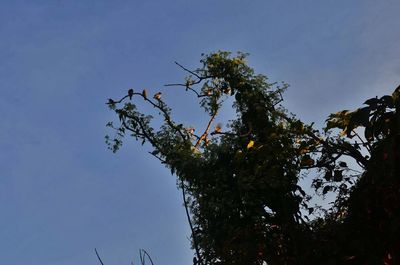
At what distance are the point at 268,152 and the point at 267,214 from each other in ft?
4.02

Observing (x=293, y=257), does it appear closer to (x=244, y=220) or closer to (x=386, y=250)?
(x=386, y=250)

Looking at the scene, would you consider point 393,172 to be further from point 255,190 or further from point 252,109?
point 252,109

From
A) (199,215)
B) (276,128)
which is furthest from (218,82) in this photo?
(199,215)

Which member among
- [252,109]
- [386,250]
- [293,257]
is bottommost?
[386,250]

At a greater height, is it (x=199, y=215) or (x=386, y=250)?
Result: (x=199, y=215)

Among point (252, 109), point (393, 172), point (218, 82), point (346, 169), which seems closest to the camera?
point (393, 172)

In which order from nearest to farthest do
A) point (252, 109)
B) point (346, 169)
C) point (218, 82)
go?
point (346, 169)
point (252, 109)
point (218, 82)

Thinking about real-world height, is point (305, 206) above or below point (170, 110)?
below

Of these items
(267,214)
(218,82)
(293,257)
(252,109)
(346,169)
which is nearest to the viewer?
(293,257)

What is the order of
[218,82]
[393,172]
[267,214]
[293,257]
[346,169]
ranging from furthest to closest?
[218,82] < [267,214] < [346,169] < [293,257] < [393,172]

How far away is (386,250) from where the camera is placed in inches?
211

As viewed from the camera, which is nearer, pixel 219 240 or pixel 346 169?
pixel 346 169

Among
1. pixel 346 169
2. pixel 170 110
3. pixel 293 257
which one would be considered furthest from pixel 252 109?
pixel 293 257

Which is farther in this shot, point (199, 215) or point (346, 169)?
point (199, 215)
